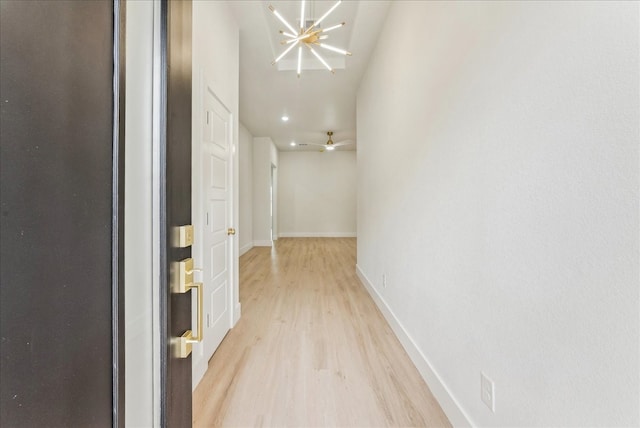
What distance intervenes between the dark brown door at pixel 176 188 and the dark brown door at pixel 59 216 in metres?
0.14

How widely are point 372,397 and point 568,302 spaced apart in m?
1.21

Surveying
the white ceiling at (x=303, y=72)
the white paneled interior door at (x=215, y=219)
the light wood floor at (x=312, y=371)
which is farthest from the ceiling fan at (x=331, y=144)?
the white paneled interior door at (x=215, y=219)

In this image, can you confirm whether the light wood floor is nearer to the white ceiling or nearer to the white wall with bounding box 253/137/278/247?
the white ceiling

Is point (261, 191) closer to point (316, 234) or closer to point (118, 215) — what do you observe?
point (316, 234)

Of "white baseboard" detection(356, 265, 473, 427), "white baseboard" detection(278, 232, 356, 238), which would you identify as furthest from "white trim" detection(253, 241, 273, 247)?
"white baseboard" detection(356, 265, 473, 427)

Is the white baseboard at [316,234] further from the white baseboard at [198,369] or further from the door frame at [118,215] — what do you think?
the door frame at [118,215]

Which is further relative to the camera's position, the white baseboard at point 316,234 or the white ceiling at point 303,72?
the white baseboard at point 316,234

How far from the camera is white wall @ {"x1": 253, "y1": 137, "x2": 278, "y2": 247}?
723 cm

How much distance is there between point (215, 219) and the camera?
84.2 inches

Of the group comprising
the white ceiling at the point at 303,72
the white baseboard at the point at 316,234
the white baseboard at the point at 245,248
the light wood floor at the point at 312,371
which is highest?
the white ceiling at the point at 303,72

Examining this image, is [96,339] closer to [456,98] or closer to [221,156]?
[456,98]

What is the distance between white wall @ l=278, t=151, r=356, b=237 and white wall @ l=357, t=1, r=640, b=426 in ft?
24.1

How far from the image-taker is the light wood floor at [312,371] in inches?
57.4

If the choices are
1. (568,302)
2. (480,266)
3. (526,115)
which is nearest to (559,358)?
(568,302)
